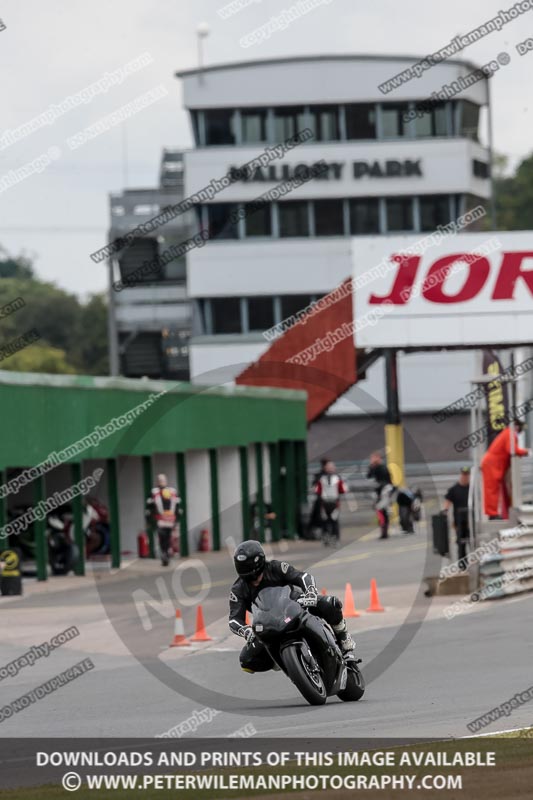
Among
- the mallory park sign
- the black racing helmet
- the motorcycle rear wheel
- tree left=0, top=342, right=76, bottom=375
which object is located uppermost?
the mallory park sign

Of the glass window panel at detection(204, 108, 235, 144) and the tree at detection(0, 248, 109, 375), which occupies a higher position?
the glass window panel at detection(204, 108, 235, 144)

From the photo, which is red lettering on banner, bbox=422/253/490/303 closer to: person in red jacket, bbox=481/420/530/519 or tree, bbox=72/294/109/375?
person in red jacket, bbox=481/420/530/519

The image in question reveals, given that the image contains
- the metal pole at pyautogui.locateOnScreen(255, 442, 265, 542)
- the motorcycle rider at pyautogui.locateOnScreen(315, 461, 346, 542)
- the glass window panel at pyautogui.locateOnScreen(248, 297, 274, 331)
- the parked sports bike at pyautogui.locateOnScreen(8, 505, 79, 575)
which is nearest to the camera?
the parked sports bike at pyautogui.locateOnScreen(8, 505, 79, 575)

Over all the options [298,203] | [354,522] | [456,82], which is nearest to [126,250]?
[298,203]

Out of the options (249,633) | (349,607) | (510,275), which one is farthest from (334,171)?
(249,633)

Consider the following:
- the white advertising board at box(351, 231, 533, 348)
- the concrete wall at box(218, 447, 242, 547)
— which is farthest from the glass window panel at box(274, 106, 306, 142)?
the concrete wall at box(218, 447, 242, 547)

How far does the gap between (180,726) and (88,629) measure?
9.62 m

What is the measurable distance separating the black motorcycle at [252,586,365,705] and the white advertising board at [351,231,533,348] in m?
26.9

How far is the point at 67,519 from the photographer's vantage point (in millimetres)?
29875

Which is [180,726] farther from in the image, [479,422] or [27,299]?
[27,299]

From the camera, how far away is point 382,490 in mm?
35281

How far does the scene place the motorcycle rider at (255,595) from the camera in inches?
497

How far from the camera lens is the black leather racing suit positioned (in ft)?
41.8

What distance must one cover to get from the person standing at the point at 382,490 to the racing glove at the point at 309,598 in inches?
880
